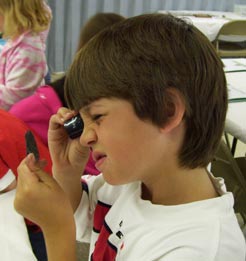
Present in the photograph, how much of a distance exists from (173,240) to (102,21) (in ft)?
3.30

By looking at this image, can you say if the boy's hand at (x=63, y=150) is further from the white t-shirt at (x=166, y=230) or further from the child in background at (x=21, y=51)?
the child in background at (x=21, y=51)

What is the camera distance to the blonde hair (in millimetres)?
1750

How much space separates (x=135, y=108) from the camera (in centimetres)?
60

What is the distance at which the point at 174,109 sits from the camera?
1.98ft

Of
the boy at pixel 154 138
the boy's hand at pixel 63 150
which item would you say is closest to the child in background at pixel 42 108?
the boy's hand at pixel 63 150

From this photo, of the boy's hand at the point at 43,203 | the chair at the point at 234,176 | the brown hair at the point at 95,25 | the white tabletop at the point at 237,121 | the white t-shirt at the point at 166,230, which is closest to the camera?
the white t-shirt at the point at 166,230

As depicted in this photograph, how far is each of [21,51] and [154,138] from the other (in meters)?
1.28

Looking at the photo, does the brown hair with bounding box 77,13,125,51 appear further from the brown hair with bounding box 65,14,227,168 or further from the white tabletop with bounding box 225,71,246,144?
the brown hair with bounding box 65,14,227,168

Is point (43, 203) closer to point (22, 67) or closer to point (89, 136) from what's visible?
point (89, 136)

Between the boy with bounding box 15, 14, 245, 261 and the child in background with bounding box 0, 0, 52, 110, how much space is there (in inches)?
43.4

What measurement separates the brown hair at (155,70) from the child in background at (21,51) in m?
1.17

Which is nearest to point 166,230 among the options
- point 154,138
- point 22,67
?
point 154,138

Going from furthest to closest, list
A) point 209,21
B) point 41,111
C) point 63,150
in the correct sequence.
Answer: point 209,21 < point 41,111 < point 63,150

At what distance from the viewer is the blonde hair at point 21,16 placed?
1750 millimetres
